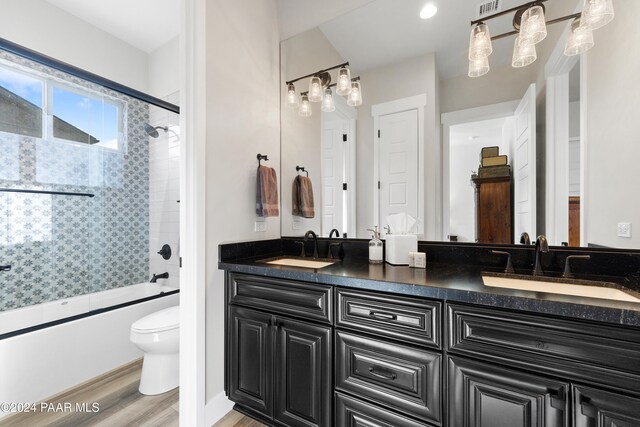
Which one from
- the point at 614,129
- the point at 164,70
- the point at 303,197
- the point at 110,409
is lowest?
the point at 110,409

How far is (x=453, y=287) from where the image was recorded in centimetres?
97

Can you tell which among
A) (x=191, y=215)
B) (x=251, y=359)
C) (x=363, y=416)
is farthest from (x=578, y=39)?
(x=251, y=359)

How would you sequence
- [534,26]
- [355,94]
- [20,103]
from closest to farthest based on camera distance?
[534,26], [355,94], [20,103]

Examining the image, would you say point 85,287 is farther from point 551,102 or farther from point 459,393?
point 551,102

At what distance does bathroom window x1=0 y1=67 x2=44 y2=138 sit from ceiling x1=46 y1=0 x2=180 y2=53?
762 mm

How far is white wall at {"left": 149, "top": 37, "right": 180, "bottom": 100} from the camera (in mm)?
2752

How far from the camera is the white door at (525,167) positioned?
133 centimetres

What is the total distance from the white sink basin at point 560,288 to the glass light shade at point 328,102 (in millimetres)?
1447

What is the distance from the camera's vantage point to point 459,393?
3.07 ft

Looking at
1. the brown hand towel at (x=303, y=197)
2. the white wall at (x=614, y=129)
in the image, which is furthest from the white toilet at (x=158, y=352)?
the white wall at (x=614, y=129)

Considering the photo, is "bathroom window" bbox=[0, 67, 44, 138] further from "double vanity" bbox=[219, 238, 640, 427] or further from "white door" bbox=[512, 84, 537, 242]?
"white door" bbox=[512, 84, 537, 242]

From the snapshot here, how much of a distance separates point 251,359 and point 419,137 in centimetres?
160

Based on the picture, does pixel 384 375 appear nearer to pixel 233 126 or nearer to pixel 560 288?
pixel 560 288

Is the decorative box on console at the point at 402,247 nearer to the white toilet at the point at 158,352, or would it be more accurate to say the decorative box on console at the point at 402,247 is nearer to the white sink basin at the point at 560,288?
the white sink basin at the point at 560,288
